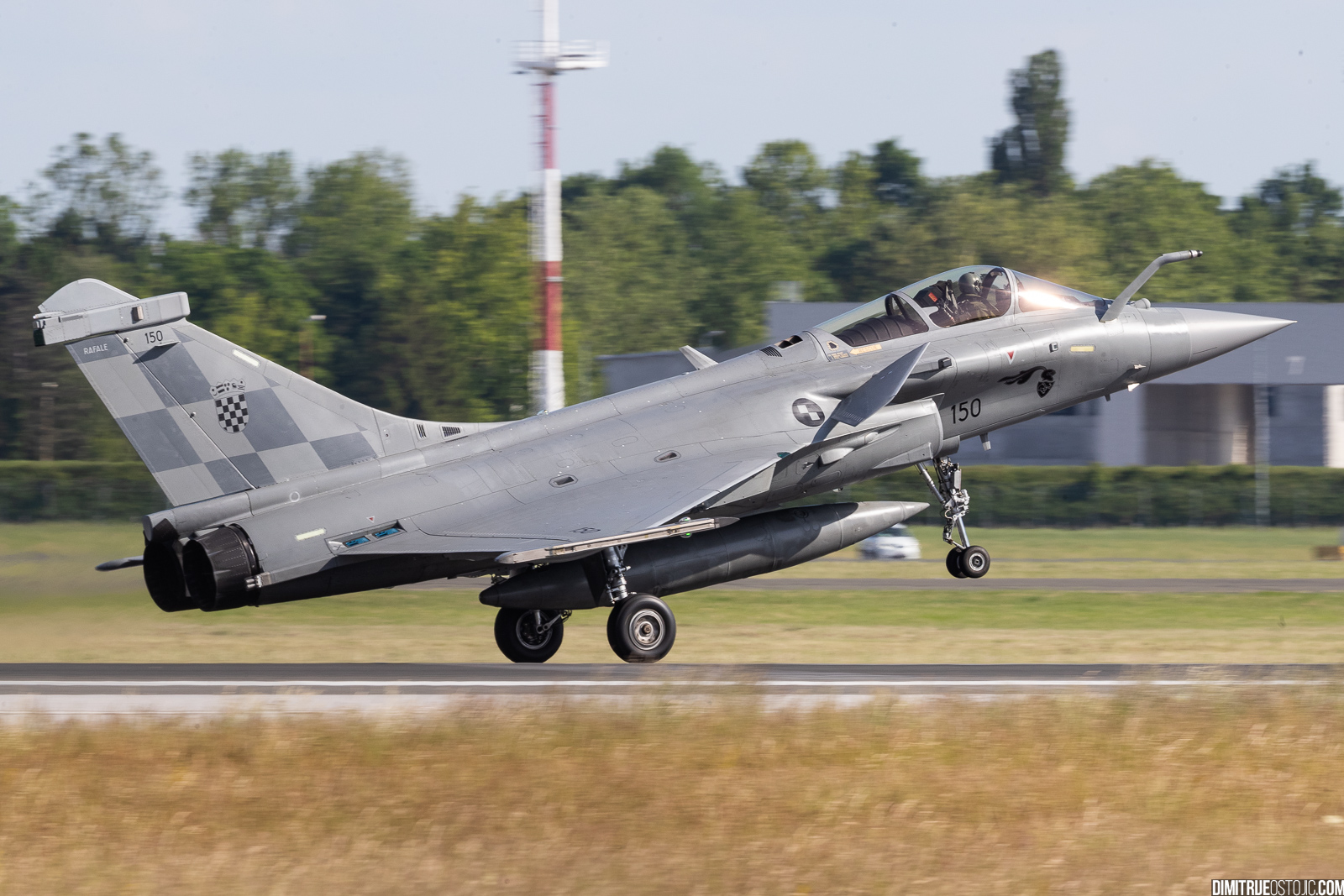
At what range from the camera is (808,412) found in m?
17.7

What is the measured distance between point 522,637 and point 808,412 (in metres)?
4.46

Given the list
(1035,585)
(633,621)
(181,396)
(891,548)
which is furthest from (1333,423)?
(181,396)

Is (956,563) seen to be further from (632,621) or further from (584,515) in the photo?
(584,515)

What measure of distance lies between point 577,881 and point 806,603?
23299 mm

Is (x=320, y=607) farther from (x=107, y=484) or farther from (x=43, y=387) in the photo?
(x=43, y=387)

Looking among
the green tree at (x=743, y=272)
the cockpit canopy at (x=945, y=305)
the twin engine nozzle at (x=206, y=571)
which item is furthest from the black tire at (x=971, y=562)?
the green tree at (x=743, y=272)

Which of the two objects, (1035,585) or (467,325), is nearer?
(1035,585)

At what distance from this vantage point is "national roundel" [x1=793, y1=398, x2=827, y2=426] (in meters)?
17.6

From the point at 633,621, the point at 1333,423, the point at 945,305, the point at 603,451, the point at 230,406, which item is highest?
the point at 945,305

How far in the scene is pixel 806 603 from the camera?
31.8 metres

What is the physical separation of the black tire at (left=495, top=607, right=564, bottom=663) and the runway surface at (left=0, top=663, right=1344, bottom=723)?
1.90 ft

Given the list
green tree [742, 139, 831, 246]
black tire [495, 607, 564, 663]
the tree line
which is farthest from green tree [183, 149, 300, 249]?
black tire [495, 607, 564, 663]

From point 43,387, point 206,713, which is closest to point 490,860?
point 206,713

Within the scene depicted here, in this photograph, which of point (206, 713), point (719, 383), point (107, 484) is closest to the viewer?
point (206, 713)
